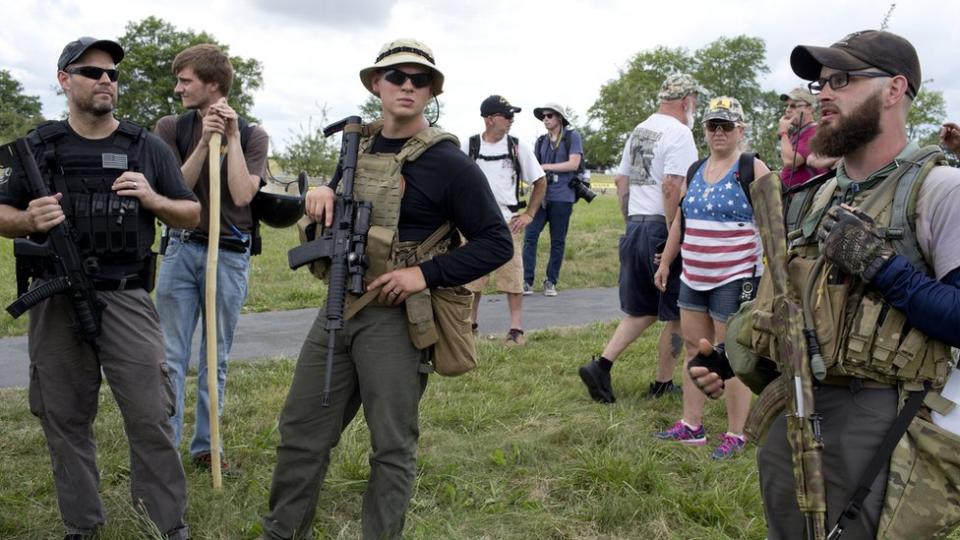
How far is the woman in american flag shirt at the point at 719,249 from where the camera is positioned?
15.7 ft

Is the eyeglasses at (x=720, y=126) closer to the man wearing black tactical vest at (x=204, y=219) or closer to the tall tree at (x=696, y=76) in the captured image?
the man wearing black tactical vest at (x=204, y=219)

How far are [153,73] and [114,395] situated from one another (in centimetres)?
5388

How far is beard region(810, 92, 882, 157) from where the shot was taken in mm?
2418

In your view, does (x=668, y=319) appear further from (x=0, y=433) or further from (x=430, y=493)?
(x=0, y=433)

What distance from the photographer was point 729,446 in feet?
16.1

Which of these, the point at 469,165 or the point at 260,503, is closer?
the point at 469,165

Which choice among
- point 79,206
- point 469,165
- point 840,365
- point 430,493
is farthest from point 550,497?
point 79,206

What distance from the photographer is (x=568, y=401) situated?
19.5 feet

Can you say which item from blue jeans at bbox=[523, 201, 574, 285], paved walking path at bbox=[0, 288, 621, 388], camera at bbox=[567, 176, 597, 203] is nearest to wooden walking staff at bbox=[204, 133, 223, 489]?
paved walking path at bbox=[0, 288, 621, 388]

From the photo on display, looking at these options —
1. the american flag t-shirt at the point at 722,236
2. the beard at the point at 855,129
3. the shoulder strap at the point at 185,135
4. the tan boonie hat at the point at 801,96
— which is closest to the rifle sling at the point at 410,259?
the beard at the point at 855,129

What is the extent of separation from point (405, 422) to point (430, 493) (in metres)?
1.13

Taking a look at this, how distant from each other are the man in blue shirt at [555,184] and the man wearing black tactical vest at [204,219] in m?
5.81

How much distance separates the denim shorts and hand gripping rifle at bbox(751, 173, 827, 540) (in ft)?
7.50

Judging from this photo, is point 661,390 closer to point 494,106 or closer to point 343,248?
point 494,106
